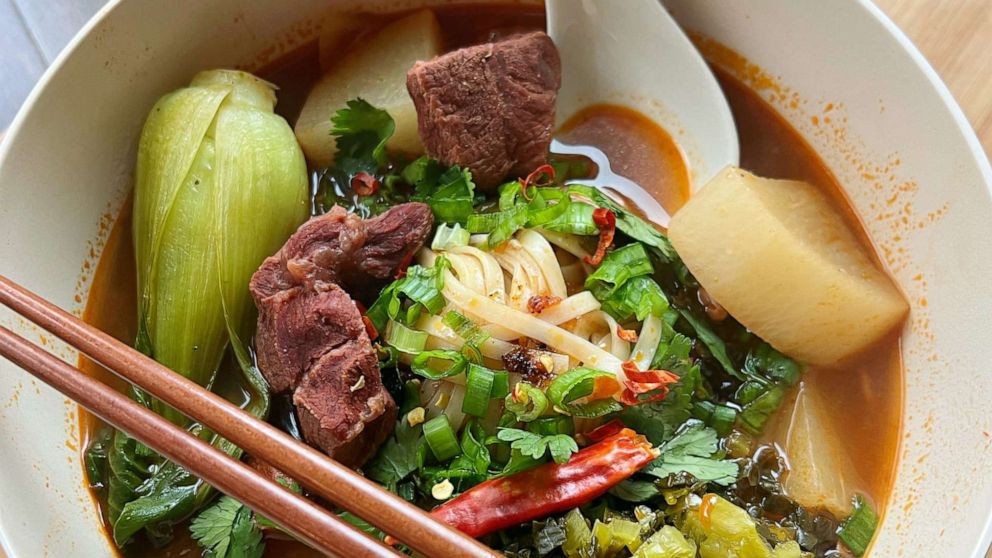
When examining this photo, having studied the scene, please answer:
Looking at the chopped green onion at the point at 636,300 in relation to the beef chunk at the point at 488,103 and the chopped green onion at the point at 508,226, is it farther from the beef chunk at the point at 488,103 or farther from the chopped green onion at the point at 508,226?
the beef chunk at the point at 488,103

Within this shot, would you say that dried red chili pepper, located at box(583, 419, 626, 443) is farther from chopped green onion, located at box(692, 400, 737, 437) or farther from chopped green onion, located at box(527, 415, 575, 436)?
chopped green onion, located at box(692, 400, 737, 437)

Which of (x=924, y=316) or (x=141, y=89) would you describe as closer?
(x=924, y=316)

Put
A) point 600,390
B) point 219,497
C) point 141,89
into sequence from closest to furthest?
point 600,390 → point 219,497 → point 141,89

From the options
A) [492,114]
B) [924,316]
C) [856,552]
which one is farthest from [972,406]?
[492,114]

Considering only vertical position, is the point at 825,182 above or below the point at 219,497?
above

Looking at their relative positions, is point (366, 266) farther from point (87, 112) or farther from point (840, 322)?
point (840, 322)

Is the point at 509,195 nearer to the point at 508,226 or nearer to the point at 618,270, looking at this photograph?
the point at 508,226
